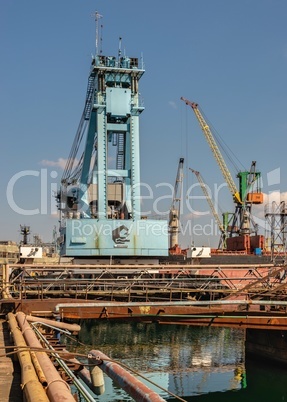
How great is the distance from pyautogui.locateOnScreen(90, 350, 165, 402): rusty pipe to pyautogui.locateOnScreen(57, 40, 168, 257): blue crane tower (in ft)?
138

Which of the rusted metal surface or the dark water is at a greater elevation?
the rusted metal surface

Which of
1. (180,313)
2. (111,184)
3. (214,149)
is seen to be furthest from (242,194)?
(180,313)

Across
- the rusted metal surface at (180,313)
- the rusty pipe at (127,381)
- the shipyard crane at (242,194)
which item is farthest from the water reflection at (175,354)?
the shipyard crane at (242,194)

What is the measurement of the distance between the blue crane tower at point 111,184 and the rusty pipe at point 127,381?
4221 cm

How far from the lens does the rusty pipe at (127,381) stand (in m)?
6.85

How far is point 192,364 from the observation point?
28891mm

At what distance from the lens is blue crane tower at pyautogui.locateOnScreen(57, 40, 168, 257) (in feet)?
171

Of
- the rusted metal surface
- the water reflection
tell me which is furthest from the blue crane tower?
the rusted metal surface

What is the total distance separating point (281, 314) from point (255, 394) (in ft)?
14.7

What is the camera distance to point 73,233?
52.0 meters

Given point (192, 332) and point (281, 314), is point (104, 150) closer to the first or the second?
point (192, 332)

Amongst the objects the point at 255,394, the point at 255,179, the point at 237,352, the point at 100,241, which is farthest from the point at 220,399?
the point at 255,179

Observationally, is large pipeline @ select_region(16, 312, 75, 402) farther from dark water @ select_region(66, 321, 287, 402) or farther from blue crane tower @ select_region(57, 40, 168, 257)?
blue crane tower @ select_region(57, 40, 168, 257)

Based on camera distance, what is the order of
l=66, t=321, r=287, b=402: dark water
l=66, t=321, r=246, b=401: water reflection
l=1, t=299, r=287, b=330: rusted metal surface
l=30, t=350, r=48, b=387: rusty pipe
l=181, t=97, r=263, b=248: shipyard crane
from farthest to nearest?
l=181, t=97, r=263, b=248: shipyard crane → l=66, t=321, r=246, b=401: water reflection → l=66, t=321, r=287, b=402: dark water → l=1, t=299, r=287, b=330: rusted metal surface → l=30, t=350, r=48, b=387: rusty pipe
